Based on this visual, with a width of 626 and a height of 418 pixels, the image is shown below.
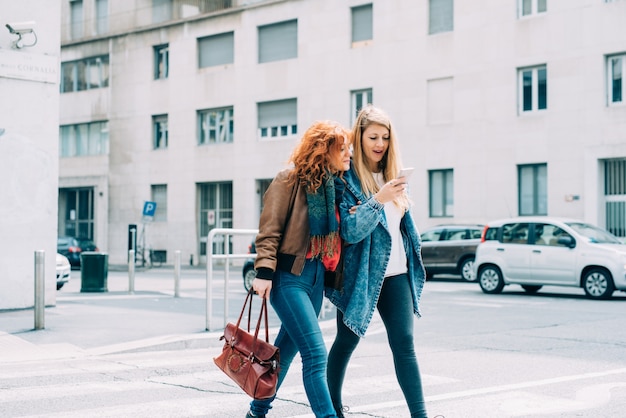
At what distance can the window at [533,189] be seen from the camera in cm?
2806

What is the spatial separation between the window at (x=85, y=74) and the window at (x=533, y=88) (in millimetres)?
21144

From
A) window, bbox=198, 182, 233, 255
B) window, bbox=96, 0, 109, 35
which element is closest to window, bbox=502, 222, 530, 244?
window, bbox=198, 182, 233, 255

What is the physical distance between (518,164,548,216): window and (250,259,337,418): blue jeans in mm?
24331

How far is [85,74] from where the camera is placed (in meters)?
42.5

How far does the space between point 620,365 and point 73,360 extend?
5201 millimetres

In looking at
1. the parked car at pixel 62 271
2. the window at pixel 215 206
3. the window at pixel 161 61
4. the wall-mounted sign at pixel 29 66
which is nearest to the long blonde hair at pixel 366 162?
the wall-mounted sign at pixel 29 66

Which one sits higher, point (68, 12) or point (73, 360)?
point (68, 12)

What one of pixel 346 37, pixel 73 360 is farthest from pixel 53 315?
pixel 346 37

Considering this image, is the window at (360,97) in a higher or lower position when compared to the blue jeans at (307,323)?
higher

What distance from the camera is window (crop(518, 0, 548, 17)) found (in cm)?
2820

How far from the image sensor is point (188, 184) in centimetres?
3831

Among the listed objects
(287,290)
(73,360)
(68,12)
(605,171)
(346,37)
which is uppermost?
(68,12)

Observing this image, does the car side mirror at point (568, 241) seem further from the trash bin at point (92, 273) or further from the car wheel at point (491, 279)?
the trash bin at point (92, 273)

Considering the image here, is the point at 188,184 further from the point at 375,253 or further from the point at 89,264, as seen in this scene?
the point at 375,253
